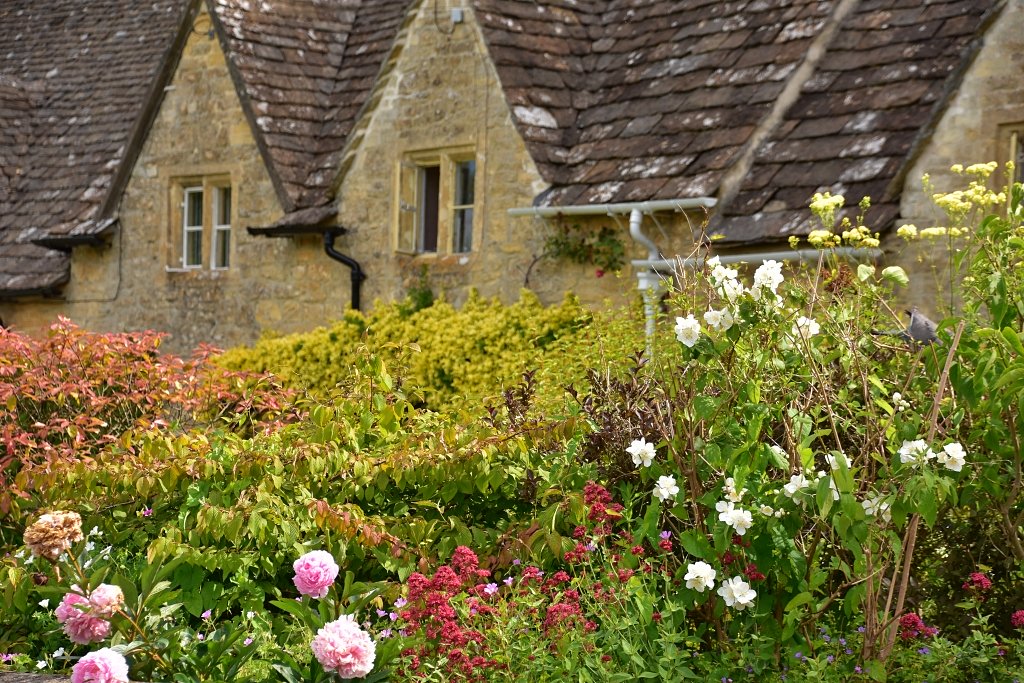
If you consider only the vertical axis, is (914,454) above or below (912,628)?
above

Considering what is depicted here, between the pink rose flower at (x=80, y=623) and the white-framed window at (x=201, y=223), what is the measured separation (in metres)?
11.1

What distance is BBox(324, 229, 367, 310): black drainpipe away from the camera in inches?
571

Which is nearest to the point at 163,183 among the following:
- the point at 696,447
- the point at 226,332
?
the point at 226,332

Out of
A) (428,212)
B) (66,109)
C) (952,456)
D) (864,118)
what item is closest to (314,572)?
(952,456)

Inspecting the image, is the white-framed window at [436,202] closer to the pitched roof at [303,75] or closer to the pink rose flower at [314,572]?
the pitched roof at [303,75]

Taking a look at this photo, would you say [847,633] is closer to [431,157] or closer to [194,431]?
[194,431]

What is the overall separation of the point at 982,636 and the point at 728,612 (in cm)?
91

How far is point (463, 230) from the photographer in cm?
1406

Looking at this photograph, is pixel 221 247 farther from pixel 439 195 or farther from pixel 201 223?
pixel 439 195

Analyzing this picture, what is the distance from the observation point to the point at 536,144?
1309cm

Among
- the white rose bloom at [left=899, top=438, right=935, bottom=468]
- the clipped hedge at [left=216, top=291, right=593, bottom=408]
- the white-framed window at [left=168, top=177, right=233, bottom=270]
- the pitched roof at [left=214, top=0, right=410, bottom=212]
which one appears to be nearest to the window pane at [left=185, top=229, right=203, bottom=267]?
the white-framed window at [left=168, top=177, right=233, bottom=270]

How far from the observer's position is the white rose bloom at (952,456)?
16.6ft

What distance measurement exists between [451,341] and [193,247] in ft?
16.3

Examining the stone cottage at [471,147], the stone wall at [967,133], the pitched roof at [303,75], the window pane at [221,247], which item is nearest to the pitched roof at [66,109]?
the stone cottage at [471,147]
